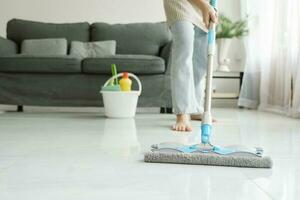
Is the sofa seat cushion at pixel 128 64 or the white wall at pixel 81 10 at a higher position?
the white wall at pixel 81 10

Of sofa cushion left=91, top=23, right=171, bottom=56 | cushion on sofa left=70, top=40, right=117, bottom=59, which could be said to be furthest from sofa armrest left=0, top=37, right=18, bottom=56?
sofa cushion left=91, top=23, right=171, bottom=56

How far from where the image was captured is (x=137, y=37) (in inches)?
153

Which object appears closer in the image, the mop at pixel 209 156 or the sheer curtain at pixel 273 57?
the mop at pixel 209 156

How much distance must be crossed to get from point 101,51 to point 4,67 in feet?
2.85

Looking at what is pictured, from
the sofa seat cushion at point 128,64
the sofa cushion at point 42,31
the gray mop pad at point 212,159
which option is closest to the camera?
the gray mop pad at point 212,159

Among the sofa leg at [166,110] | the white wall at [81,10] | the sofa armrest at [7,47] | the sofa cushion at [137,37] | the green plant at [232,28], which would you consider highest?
the white wall at [81,10]

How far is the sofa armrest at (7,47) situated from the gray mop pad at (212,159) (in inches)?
101

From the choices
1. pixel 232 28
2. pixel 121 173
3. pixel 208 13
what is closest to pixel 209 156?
pixel 121 173

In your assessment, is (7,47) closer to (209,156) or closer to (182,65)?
(182,65)

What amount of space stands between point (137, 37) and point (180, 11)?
1722mm

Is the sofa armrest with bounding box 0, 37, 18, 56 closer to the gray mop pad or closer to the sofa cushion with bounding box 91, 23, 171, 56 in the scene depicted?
the sofa cushion with bounding box 91, 23, 171, 56

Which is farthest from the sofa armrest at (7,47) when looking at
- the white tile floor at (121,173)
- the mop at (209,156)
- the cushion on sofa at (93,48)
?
the mop at (209,156)

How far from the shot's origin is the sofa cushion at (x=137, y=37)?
385cm

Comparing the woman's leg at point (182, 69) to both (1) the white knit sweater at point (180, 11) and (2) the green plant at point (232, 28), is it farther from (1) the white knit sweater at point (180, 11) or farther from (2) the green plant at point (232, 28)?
(2) the green plant at point (232, 28)
